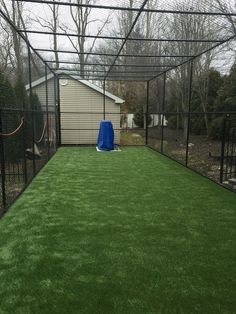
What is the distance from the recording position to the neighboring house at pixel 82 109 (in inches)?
431

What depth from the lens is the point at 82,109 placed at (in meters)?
11.2

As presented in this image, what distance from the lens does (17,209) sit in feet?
11.7

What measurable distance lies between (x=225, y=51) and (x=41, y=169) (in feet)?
19.7

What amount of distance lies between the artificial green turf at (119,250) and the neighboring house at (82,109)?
6479 millimetres

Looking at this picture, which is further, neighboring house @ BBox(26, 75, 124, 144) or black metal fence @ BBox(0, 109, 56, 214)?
neighboring house @ BBox(26, 75, 124, 144)

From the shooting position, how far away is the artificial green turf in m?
1.86

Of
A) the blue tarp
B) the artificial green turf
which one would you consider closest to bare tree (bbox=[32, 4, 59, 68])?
the blue tarp

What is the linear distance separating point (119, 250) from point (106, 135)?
6.77 m

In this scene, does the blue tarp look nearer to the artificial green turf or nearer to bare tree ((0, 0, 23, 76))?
bare tree ((0, 0, 23, 76))

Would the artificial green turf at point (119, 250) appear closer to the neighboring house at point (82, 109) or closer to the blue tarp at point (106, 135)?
the blue tarp at point (106, 135)

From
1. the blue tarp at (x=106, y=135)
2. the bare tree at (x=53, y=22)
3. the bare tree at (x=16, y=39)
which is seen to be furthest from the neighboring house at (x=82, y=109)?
the bare tree at (x=16, y=39)

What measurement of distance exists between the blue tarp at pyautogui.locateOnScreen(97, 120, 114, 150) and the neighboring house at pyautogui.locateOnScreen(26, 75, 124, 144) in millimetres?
1896

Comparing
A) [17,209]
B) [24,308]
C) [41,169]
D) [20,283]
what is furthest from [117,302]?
[41,169]

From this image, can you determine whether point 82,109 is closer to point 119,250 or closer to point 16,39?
point 16,39
